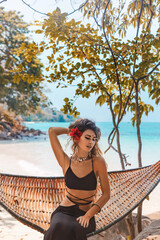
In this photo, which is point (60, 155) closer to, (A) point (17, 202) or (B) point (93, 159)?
(B) point (93, 159)

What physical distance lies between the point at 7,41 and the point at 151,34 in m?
8.66

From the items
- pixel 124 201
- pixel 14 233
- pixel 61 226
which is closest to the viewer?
pixel 61 226

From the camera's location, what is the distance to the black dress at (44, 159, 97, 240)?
1316 mm

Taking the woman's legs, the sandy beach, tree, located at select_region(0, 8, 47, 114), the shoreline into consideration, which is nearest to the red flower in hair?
the sandy beach

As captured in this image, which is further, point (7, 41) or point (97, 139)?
point (7, 41)

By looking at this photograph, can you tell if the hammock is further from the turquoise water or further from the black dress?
the turquoise water

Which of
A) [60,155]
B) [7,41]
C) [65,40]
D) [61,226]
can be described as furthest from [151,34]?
[7,41]

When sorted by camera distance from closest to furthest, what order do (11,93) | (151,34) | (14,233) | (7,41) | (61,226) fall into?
(61,226), (151,34), (14,233), (7,41), (11,93)

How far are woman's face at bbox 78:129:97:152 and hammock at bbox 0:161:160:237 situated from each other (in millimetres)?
423

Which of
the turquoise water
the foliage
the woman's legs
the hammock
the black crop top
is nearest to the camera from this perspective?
the woman's legs

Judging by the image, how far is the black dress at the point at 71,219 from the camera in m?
1.32

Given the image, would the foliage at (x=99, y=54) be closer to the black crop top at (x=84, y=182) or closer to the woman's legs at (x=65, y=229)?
the black crop top at (x=84, y=182)

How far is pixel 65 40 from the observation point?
222 centimetres

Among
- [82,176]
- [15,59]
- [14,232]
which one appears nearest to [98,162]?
[82,176]
